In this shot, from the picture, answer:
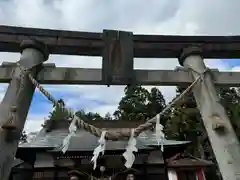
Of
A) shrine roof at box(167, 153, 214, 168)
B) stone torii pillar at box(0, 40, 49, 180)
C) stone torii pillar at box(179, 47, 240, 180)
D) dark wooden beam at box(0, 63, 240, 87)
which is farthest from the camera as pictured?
shrine roof at box(167, 153, 214, 168)

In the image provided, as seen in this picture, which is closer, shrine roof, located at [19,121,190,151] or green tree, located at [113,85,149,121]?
shrine roof, located at [19,121,190,151]

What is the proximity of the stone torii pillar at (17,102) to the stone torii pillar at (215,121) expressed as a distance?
94.4 inches

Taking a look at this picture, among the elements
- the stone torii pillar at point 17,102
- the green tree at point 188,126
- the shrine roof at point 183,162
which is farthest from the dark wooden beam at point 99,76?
the green tree at point 188,126

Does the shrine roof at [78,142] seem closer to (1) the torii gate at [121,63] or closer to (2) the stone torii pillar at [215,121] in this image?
(1) the torii gate at [121,63]

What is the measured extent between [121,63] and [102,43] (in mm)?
483

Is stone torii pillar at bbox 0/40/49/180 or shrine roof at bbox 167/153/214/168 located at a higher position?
shrine roof at bbox 167/153/214/168

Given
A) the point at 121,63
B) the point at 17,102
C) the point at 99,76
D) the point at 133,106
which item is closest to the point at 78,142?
the point at 99,76

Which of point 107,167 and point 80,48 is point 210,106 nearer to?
point 80,48

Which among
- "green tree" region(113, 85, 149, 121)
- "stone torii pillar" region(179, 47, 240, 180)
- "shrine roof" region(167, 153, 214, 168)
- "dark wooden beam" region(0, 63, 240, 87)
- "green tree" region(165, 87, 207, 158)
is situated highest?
"green tree" region(113, 85, 149, 121)

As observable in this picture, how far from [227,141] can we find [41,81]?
2759 millimetres

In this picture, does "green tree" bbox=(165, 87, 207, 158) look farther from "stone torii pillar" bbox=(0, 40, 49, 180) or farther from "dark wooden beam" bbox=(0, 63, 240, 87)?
"stone torii pillar" bbox=(0, 40, 49, 180)

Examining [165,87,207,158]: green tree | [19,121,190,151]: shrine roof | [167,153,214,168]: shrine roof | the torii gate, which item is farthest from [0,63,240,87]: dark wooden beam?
[165,87,207,158]: green tree

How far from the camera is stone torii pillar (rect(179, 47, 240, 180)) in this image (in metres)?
3.01

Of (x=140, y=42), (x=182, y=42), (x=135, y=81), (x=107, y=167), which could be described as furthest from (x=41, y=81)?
(x=107, y=167)
